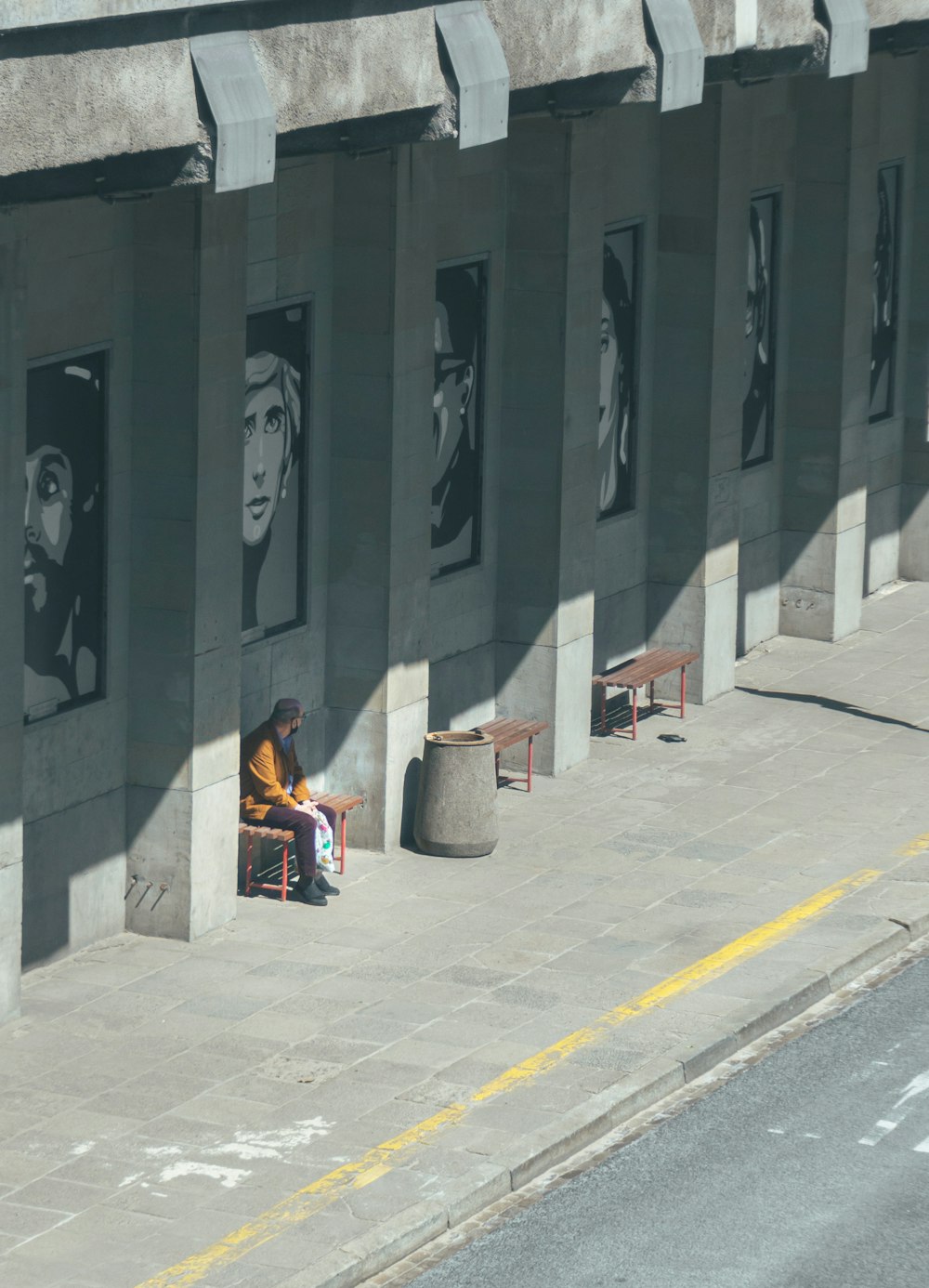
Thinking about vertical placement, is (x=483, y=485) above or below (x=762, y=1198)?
above

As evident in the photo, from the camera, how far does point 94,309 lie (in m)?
16.1

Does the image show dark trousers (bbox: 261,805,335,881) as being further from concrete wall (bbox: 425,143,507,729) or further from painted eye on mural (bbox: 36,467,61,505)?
painted eye on mural (bbox: 36,467,61,505)

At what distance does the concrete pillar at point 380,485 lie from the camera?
1825 centimetres

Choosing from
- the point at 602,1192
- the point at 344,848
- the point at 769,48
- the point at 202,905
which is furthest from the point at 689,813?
the point at 602,1192

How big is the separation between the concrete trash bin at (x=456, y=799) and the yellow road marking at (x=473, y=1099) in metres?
2.53

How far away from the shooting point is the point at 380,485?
18.6 m

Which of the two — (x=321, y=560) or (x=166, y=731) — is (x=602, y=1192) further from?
(x=321, y=560)

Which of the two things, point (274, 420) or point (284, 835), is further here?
point (274, 420)

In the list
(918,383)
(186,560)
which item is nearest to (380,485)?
(186,560)

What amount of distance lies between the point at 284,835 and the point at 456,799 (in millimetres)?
1758

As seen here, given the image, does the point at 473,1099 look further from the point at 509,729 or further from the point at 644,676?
the point at 644,676

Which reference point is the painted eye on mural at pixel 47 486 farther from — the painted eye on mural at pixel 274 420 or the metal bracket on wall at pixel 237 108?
the metal bracket on wall at pixel 237 108

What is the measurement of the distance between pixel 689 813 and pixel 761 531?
20.0 feet

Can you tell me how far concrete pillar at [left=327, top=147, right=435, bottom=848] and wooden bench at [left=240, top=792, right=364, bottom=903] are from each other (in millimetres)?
312
